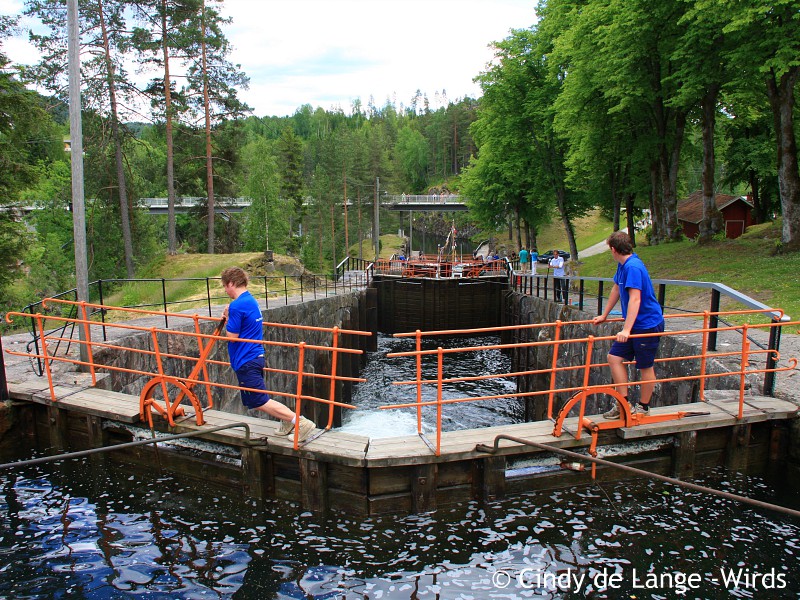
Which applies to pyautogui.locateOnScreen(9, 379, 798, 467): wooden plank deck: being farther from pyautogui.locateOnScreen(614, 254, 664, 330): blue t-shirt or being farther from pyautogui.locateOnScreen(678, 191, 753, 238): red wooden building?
pyautogui.locateOnScreen(678, 191, 753, 238): red wooden building

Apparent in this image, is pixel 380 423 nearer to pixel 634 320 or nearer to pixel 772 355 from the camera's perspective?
pixel 772 355

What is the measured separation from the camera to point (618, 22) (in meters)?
18.2

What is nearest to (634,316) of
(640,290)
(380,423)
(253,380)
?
(640,290)

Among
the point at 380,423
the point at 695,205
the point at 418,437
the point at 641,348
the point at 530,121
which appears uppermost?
the point at 530,121

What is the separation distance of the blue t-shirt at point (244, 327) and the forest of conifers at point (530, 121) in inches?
601

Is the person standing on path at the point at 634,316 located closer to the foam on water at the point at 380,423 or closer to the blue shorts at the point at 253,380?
the blue shorts at the point at 253,380

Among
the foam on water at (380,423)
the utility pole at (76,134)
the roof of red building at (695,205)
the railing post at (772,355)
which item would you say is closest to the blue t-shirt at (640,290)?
the railing post at (772,355)

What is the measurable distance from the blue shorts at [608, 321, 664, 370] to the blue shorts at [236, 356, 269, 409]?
390cm

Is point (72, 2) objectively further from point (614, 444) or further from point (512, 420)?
point (512, 420)

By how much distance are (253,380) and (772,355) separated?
636 centimetres

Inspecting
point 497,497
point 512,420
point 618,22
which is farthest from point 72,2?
point 618,22

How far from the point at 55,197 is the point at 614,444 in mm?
41614

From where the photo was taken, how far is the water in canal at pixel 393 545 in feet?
14.6

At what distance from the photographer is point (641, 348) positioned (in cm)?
568
